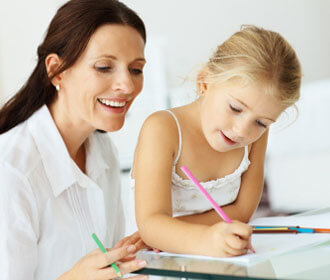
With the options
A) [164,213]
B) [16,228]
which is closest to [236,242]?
[164,213]

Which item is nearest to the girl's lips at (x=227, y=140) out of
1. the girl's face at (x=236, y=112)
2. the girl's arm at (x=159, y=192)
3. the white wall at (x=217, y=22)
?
the girl's face at (x=236, y=112)

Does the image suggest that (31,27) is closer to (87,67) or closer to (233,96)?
(87,67)

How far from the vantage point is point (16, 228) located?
1.15m

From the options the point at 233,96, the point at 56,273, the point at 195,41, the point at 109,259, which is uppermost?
the point at 195,41

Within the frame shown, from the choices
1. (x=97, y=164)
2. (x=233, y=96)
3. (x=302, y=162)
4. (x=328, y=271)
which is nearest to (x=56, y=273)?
(x=97, y=164)

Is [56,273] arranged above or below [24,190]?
below

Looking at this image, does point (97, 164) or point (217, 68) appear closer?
point (217, 68)

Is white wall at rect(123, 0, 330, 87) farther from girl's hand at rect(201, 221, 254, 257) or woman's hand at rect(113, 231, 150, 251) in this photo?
girl's hand at rect(201, 221, 254, 257)

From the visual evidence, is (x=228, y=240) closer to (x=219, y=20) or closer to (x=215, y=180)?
(x=215, y=180)

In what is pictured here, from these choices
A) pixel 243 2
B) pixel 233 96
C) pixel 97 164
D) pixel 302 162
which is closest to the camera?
pixel 233 96

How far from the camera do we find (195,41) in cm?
438

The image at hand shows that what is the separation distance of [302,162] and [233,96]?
305cm

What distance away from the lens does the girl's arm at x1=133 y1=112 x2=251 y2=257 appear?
0.78 meters

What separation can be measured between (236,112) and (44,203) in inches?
21.7
